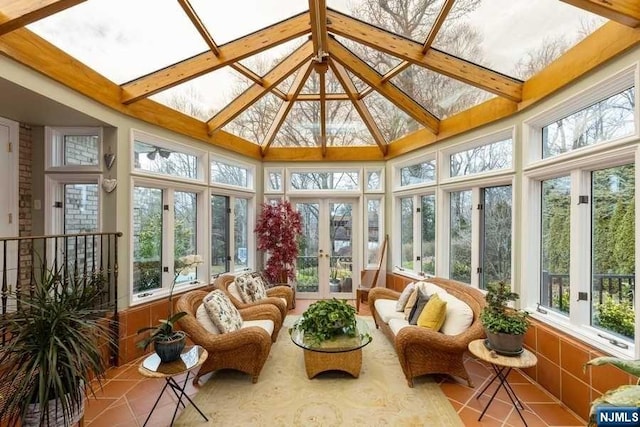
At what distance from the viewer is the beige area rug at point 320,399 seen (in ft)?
8.31

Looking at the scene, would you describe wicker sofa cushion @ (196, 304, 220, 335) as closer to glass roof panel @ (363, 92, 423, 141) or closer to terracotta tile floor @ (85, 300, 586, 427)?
terracotta tile floor @ (85, 300, 586, 427)

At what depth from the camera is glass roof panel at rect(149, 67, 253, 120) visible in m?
4.07

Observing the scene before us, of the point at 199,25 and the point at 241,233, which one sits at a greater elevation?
the point at 199,25

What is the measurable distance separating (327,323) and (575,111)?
10.0 ft

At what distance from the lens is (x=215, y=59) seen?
3.46 m

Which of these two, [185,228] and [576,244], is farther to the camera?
[185,228]

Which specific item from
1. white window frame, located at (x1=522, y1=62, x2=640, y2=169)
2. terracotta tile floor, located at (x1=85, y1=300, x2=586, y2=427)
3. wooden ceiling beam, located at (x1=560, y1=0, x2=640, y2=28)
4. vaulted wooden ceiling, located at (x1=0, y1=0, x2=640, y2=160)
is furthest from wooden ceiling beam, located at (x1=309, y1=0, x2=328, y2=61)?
terracotta tile floor, located at (x1=85, y1=300, x2=586, y2=427)

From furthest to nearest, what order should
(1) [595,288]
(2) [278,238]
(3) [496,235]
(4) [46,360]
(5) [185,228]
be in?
(2) [278,238] → (5) [185,228] → (3) [496,235] → (1) [595,288] → (4) [46,360]

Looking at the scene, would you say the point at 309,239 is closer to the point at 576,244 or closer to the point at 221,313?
the point at 221,313

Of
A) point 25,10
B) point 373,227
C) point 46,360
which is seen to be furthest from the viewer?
point 373,227

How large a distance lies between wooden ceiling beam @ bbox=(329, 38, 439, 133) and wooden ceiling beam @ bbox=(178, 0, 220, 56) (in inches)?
52.5

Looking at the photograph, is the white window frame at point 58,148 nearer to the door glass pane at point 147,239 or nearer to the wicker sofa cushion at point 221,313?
the door glass pane at point 147,239

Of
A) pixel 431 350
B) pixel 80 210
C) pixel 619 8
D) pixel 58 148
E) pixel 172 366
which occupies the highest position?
pixel 619 8

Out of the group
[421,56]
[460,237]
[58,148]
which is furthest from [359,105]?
[58,148]
